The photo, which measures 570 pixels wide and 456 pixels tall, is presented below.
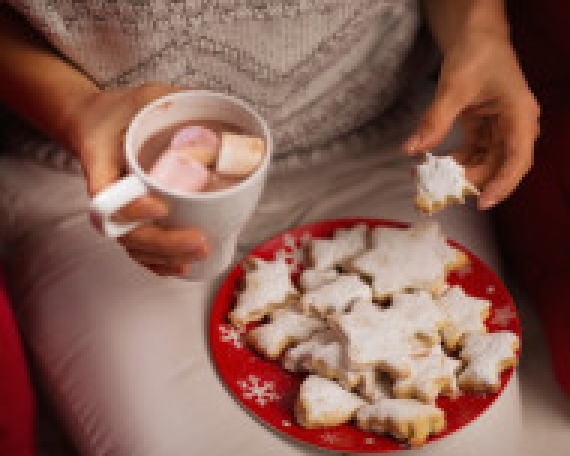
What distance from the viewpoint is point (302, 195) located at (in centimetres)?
115

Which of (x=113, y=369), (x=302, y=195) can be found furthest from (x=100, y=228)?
(x=302, y=195)

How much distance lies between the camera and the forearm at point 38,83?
1002 millimetres

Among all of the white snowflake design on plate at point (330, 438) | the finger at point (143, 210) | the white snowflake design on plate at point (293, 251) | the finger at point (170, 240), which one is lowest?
the white snowflake design on plate at point (330, 438)

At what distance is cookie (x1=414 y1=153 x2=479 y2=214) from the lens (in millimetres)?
946

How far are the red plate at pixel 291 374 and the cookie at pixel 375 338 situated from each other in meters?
0.07

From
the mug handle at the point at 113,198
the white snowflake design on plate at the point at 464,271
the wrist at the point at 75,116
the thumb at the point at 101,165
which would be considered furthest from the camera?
the white snowflake design on plate at the point at 464,271

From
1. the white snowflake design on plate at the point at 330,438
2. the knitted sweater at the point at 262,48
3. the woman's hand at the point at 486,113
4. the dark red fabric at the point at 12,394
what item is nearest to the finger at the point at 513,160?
the woman's hand at the point at 486,113

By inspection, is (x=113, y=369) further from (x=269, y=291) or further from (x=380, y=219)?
(x=380, y=219)

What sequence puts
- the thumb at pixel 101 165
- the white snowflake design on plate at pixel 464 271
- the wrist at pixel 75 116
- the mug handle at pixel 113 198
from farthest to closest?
1. the white snowflake design on plate at pixel 464 271
2. the wrist at pixel 75 116
3. the thumb at pixel 101 165
4. the mug handle at pixel 113 198

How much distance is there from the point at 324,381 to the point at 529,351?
321 mm

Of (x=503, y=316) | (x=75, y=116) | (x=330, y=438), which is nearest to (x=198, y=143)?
(x=75, y=116)

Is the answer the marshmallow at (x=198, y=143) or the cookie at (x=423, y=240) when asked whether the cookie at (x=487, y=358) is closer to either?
the cookie at (x=423, y=240)

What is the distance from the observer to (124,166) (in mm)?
879

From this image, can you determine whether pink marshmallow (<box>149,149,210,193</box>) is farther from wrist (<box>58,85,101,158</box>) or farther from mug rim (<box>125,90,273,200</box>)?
wrist (<box>58,85,101,158</box>)
